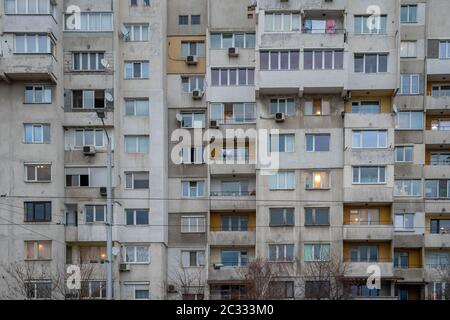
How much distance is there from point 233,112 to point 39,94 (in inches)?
314

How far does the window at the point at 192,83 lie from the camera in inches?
968

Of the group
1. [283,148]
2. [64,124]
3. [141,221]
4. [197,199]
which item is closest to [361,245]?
[283,148]

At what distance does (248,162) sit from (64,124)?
25.3 feet

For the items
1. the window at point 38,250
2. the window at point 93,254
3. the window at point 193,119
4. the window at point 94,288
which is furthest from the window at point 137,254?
the window at point 193,119

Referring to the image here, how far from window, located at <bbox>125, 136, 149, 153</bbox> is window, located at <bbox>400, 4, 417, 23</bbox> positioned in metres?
12.2

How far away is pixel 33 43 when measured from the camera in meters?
22.4

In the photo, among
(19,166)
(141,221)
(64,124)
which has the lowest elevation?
(141,221)

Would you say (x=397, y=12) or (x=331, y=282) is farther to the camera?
(x=397, y=12)

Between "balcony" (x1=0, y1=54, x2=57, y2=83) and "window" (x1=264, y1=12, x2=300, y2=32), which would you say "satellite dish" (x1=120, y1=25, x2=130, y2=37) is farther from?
"window" (x1=264, y1=12, x2=300, y2=32)

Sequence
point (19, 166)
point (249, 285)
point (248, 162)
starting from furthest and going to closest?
point (248, 162) < point (19, 166) < point (249, 285)

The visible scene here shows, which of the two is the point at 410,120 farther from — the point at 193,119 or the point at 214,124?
the point at 193,119

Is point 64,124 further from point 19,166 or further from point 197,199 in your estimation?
point 197,199

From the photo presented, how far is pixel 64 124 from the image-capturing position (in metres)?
23.2

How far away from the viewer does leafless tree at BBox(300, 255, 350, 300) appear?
20344mm
